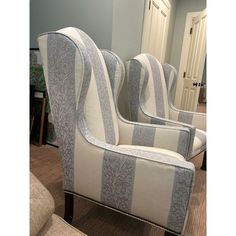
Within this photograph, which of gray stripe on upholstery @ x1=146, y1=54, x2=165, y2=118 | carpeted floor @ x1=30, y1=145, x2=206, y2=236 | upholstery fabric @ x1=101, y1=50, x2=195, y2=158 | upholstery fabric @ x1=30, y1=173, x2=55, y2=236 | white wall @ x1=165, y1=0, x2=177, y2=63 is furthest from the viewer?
white wall @ x1=165, y1=0, x2=177, y2=63

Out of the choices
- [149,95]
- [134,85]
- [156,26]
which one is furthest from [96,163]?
[156,26]

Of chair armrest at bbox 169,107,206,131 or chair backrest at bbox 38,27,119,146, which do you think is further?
chair armrest at bbox 169,107,206,131

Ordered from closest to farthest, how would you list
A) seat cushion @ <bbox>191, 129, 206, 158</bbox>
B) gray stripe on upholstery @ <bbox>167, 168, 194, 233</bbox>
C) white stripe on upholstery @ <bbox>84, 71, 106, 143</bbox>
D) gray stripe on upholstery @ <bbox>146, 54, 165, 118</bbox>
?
1. gray stripe on upholstery @ <bbox>167, 168, 194, 233</bbox>
2. white stripe on upholstery @ <bbox>84, 71, 106, 143</bbox>
3. seat cushion @ <bbox>191, 129, 206, 158</bbox>
4. gray stripe on upholstery @ <bbox>146, 54, 165, 118</bbox>

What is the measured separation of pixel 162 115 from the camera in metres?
1.75

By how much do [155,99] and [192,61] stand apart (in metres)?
1.54

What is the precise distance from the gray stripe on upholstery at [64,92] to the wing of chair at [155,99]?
0.73m

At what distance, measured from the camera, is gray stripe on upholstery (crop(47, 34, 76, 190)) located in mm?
810

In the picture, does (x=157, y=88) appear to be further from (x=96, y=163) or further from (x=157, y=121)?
(x=96, y=163)

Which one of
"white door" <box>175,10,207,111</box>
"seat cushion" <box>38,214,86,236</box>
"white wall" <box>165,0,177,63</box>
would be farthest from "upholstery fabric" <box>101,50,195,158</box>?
"white wall" <box>165,0,177,63</box>

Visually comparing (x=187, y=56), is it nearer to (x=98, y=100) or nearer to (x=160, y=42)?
(x=160, y=42)

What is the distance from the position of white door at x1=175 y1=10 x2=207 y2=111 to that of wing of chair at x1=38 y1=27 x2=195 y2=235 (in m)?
2.18

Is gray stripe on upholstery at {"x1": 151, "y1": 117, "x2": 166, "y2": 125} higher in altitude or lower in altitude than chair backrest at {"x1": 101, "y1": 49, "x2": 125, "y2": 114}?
lower

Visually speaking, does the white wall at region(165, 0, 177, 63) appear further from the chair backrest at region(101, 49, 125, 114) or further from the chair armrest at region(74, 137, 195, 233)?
the chair armrest at region(74, 137, 195, 233)
